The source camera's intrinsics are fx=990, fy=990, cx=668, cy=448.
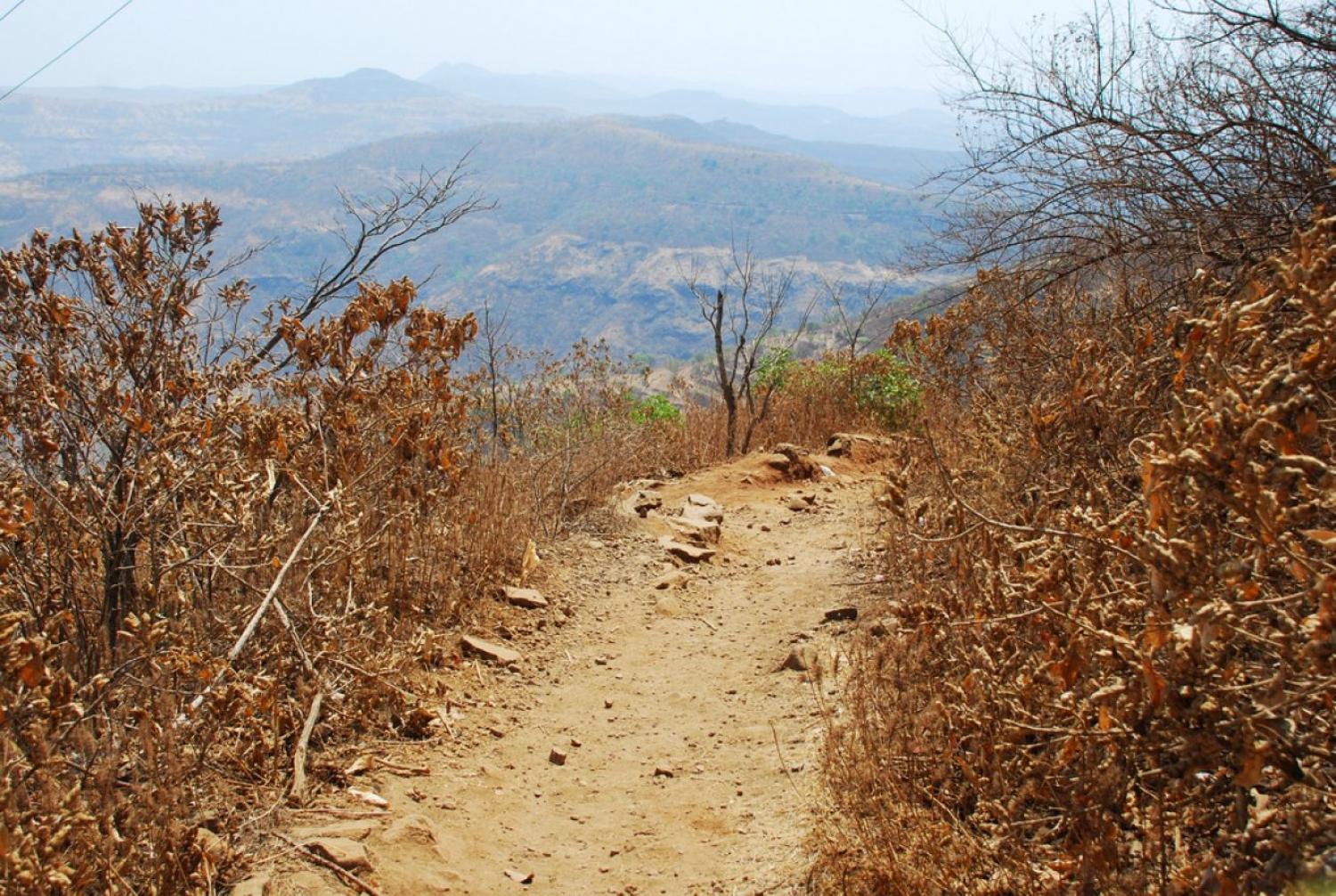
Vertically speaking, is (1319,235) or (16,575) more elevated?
(1319,235)

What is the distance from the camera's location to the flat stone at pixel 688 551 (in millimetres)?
6988

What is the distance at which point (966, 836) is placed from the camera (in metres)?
2.60

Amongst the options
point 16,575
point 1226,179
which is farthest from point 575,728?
point 1226,179

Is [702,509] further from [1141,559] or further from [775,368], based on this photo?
[1141,559]

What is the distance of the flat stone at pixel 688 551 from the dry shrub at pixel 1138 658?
2.70 meters

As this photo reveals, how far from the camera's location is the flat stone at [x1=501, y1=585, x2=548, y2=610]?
225 inches

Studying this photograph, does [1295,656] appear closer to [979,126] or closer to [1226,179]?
[1226,179]

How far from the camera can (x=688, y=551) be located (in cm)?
700

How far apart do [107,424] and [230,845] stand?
6.10 feet

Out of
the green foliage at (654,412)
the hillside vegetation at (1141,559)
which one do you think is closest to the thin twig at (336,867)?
the hillside vegetation at (1141,559)

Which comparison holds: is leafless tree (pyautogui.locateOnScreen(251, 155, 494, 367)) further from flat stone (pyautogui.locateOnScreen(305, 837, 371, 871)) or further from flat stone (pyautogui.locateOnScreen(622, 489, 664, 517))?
flat stone (pyautogui.locateOnScreen(305, 837, 371, 871))

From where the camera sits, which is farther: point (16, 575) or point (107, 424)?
point (107, 424)

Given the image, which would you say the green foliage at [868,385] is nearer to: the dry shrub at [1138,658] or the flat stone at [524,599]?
the flat stone at [524,599]

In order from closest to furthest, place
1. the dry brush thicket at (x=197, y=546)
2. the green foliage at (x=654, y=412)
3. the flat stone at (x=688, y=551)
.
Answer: the dry brush thicket at (x=197, y=546)
the flat stone at (x=688, y=551)
the green foliage at (x=654, y=412)
